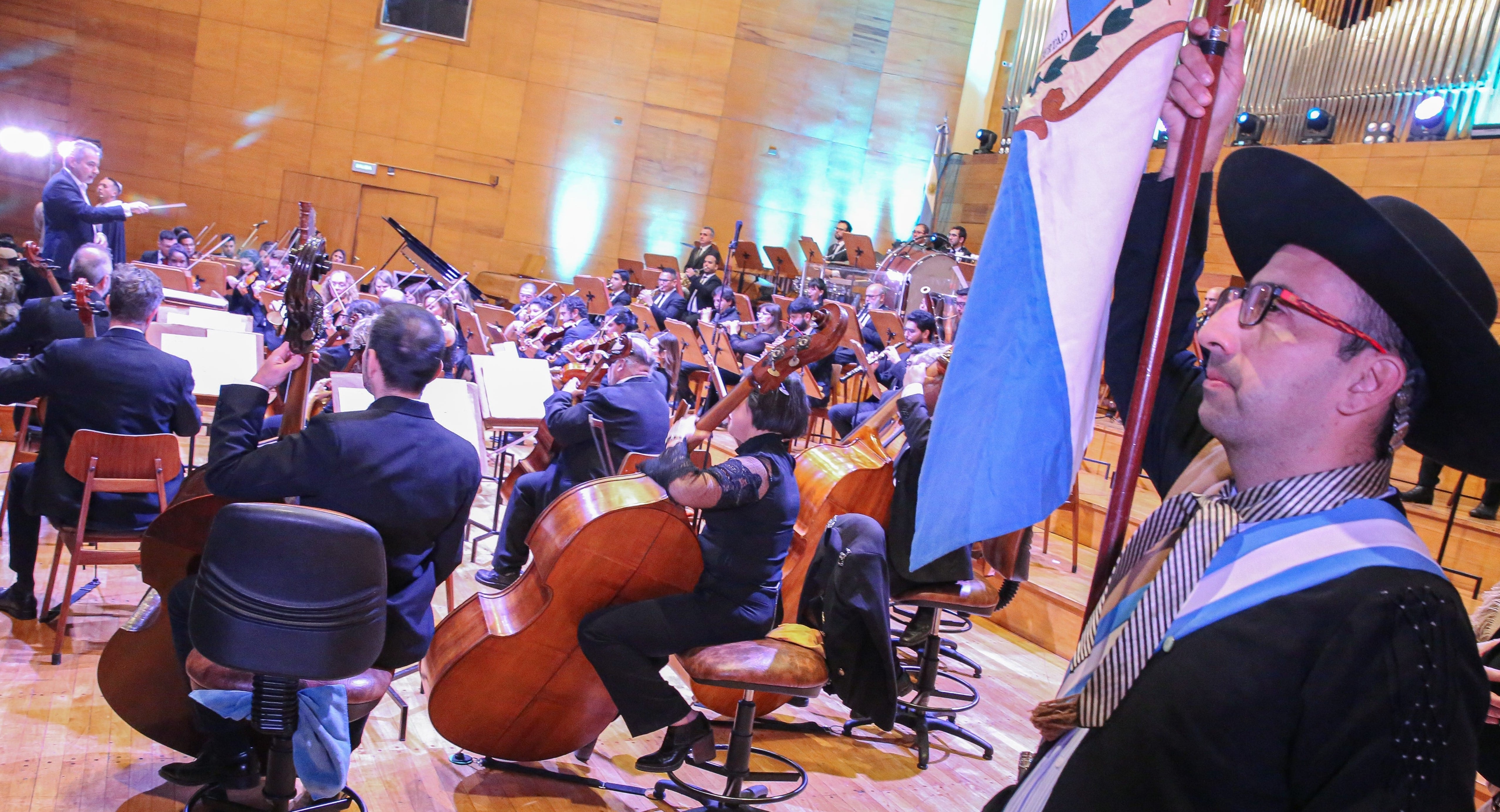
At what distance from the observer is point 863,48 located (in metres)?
15.2

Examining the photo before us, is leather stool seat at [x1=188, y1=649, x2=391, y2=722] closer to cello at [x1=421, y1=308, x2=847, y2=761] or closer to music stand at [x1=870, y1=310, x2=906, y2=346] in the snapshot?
cello at [x1=421, y1=308, x2=847, y2=761]

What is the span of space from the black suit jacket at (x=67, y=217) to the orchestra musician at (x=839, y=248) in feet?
26.9

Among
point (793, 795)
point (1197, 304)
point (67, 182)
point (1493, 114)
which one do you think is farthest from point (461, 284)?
point (1493, 114)

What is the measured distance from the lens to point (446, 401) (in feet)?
14.4

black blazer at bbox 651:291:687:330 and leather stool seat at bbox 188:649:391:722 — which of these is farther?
black blazer at bbox 651:291:687:330

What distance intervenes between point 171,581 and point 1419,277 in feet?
9.98

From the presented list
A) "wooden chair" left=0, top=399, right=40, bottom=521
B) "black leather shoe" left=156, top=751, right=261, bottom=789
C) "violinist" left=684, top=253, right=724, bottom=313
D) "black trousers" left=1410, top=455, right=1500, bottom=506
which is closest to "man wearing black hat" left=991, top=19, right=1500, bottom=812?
"black leather shoe" left=156, top=751, right=261, bottom=789

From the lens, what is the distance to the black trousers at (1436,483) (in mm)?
6105

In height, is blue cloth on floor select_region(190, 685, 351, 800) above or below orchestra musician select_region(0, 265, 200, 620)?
below

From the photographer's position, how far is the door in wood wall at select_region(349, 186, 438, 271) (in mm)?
14164

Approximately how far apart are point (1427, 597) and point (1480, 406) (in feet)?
0.77

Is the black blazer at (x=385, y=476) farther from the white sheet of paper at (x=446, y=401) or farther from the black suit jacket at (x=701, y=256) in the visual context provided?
the black suit jacket at (x=701, y=256)

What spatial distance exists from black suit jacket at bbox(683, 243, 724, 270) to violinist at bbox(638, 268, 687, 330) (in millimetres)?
931

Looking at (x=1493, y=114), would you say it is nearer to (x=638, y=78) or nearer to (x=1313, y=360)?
(x=1313, y=360)
